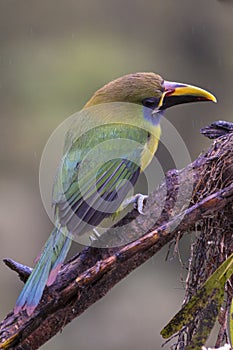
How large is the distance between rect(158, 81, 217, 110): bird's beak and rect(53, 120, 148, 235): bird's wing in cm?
15

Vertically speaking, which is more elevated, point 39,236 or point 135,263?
point 39,236

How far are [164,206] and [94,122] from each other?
0.72 meters

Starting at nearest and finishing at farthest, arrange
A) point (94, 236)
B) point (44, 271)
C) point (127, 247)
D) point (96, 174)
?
point (127, 247), point (44, 271), point (94, 236), point (96, 174)

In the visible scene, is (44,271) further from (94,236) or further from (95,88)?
(95,88)

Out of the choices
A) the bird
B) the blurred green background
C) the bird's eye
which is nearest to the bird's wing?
the bird

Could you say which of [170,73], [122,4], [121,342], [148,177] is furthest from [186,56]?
[148,177]

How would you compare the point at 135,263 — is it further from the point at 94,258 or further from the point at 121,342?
the point at 121,342

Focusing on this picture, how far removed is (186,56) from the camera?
7.67m

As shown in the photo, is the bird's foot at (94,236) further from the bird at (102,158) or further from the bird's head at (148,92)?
the bird's head at (148,92)

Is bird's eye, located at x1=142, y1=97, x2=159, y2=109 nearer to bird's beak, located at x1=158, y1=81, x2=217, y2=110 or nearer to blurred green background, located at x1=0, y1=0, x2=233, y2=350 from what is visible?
bird's beak, located at x1=158, y1=81, x2=217, y2=110

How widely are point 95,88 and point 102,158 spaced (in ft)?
13.6

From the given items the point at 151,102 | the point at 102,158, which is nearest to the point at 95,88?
the point at 151,102

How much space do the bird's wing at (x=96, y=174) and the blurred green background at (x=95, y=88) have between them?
3.58 m

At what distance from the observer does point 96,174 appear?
2.84 meters
